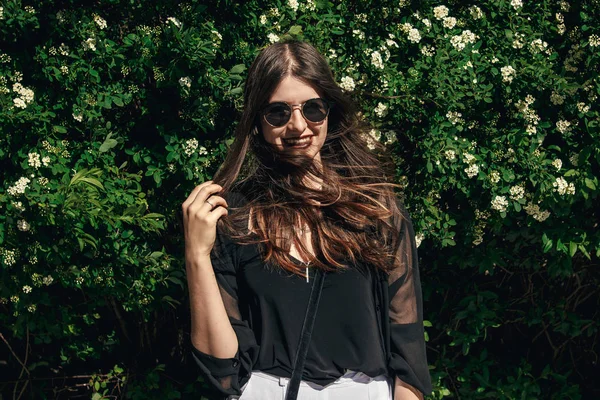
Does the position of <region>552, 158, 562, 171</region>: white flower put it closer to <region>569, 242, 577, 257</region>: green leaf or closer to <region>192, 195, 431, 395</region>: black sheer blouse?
<region>569, 242, 577, 257</region>: green leaf

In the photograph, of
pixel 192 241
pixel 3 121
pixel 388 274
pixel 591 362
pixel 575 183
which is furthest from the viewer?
pixel 591 362

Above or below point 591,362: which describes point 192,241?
above

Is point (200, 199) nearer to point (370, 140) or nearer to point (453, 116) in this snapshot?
point (370, 140)

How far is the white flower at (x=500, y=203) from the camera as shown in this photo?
3064mm

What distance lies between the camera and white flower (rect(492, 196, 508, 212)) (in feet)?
10.1

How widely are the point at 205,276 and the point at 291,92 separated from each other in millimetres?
618

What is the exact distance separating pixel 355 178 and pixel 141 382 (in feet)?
5.49

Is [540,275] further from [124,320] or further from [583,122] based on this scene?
[124,320]

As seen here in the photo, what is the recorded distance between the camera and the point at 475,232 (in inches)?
128

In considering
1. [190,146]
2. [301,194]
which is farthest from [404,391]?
[190,146]

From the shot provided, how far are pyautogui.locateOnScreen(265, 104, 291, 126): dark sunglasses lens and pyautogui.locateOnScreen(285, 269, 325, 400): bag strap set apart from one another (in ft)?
1.49

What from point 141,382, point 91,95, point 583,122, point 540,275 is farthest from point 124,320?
point 583,122

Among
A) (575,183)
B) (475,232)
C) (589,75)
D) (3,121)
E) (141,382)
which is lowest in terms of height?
(141,382)

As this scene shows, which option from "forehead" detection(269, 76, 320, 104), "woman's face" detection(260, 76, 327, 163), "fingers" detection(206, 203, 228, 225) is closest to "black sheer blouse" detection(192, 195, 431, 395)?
"fingers" detection(206, 203, 228, 225)
